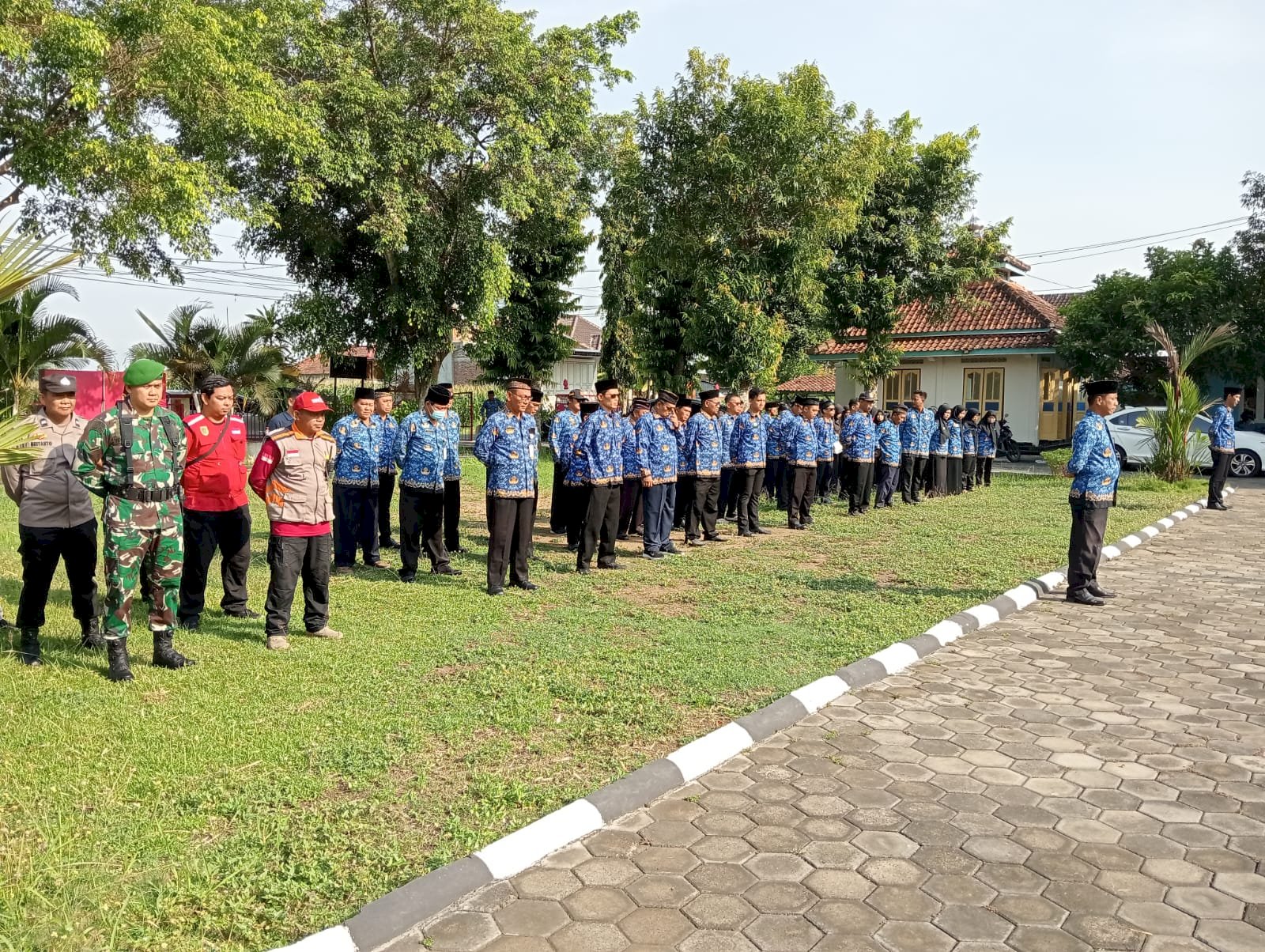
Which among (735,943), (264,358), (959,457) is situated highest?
(264,358)

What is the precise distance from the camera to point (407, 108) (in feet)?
61.3

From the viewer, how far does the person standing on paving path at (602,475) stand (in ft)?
30.9

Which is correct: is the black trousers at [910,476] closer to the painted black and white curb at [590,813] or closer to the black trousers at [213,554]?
the painted black and white curb at [590,813]

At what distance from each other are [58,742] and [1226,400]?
16546 mm

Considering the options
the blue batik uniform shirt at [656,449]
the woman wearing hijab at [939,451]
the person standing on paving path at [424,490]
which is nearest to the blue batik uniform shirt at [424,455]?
the person standing on paving path at [424,490]

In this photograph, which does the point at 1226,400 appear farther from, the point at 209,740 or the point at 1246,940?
the point at 209,740

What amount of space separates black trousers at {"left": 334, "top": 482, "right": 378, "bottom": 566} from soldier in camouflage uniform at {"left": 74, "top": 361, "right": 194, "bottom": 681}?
3.77m

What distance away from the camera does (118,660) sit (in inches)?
217

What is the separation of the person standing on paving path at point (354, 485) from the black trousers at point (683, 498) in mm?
3517

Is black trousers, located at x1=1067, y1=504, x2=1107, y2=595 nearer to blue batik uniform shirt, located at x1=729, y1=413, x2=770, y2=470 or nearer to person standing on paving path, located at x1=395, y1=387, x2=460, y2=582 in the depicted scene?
blue batik uniform shirt, located at x1=729, y1=413, x2=770, y2=470

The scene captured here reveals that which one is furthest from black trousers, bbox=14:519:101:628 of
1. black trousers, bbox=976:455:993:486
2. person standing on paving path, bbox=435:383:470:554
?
black trousers, bbox=976:455:993:486

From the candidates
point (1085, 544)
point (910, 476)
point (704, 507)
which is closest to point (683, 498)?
point (704, 507)

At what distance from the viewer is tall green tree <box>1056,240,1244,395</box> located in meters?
26.9

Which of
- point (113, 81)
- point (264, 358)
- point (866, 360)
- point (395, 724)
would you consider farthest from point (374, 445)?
point (866, 360)
